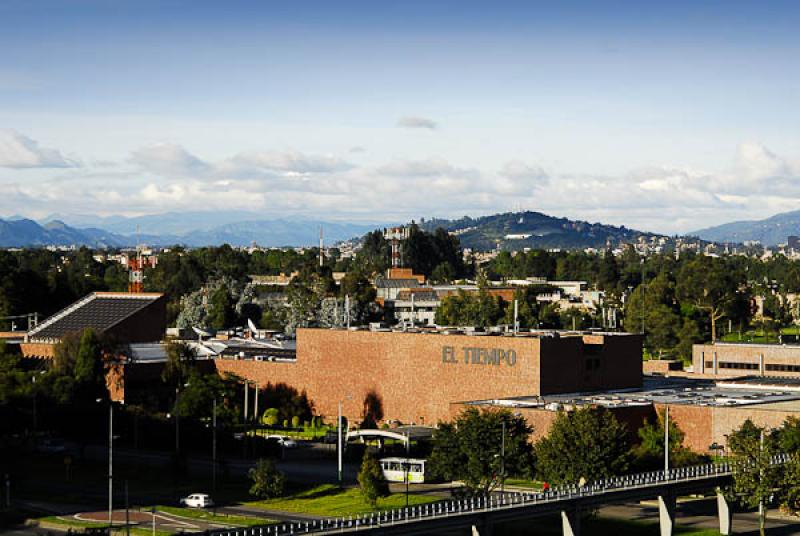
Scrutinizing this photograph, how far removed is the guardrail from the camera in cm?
5366

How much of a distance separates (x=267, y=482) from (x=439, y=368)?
2576 cm

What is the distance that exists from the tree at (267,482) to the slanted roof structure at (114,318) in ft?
160

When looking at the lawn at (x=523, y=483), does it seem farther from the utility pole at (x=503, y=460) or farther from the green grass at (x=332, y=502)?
the green grass at (x=332, y=502)

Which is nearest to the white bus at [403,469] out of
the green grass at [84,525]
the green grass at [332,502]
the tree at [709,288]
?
the green grass at [332,502]

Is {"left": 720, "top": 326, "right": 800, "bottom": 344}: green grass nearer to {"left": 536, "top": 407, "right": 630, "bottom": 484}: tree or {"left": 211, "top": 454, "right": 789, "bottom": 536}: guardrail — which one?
{"left": 536, "top": 407, "right": 630, "bottom": 484}: tree

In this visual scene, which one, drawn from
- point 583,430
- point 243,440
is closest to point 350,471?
point 243,440

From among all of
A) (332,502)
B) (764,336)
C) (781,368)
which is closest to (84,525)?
(332,502)

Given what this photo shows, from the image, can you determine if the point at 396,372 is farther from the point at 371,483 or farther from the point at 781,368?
the point at 781,368

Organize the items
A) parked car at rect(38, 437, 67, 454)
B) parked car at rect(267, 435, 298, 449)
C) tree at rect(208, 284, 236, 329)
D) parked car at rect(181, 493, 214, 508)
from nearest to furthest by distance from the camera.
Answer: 1. parked car at rect(181, 493, 214, 508)
2. parked car at rect(38, 437, 67, 454)
3. parked car at rect(267, 435, 298, 449)
4. tree at rect(208, 284, 236, 329)

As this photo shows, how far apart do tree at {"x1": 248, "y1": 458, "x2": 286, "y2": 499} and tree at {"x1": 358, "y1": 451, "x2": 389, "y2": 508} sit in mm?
5141

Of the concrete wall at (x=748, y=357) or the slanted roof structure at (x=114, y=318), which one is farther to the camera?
the slanted roof structure at (x=114, y=318)

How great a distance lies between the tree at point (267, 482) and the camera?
232 feet

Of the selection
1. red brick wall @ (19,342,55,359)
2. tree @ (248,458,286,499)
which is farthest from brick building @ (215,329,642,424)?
tree @ (248,458,286,499)

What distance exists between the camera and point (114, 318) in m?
121
